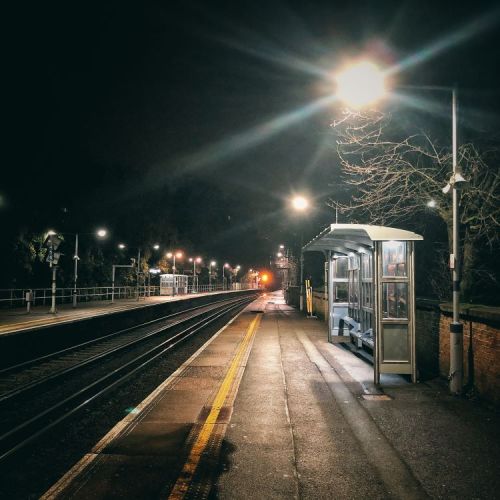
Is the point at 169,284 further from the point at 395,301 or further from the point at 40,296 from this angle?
the point at 395,301

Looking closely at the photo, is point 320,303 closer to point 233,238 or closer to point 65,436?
point 65,436

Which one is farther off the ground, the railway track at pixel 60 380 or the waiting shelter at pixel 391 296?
the waiting shelter at pixel 391 296

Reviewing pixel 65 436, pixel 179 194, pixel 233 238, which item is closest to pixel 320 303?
pixel 65 436

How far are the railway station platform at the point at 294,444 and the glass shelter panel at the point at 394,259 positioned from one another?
2301 mm

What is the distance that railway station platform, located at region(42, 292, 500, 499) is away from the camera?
13.7ft

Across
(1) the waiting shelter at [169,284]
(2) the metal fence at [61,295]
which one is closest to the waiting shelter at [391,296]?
(2) the metal fence at [61,295]

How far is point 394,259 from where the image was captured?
9.02m

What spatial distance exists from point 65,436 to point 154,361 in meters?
6.20

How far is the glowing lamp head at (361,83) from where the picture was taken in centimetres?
801

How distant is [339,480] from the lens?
14.1ft

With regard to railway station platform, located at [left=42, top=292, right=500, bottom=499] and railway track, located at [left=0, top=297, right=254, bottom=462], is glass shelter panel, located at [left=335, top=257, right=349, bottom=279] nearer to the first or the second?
railway station platform, located at [left=42, top=292, right=500, bottom=499]

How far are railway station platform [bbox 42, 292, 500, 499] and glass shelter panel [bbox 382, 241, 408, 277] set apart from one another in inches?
90.6

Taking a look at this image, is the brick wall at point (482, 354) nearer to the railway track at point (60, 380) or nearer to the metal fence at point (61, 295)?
the railway track at point (60, 380)

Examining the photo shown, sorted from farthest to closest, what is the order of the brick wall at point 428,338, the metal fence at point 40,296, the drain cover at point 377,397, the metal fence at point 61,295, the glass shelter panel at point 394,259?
the metal fence at point 61,295 < the metal fence at point 40,296 < the brick wall at point 428,338 < the glass shelter panel at point 394,259 < the drain cover at point 377,397
